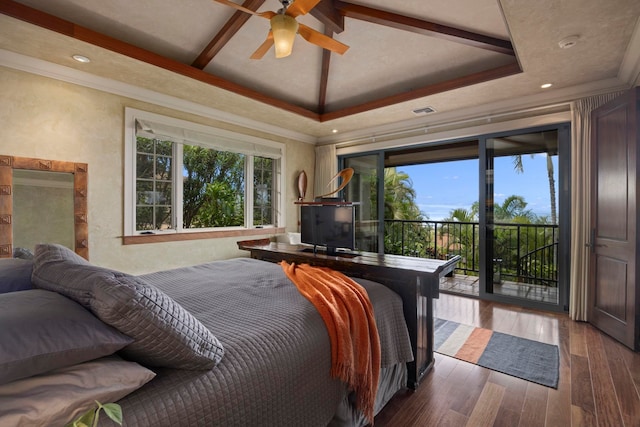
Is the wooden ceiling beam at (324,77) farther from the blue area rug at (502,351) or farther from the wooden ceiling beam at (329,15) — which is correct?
the blue area rug at (502,351)

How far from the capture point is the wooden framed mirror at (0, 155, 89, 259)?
8.43 feet

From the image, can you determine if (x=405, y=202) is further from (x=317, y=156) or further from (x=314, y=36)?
(x=314, y=36)

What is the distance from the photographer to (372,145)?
16.2 ft

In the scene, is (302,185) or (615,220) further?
(302,185)

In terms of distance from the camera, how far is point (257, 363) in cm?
108

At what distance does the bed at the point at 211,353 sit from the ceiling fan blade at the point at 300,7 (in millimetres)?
1768

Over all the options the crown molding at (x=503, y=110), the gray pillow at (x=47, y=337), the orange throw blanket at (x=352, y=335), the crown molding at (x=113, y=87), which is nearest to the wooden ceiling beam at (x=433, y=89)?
the crown molding at (x=503, y=110)

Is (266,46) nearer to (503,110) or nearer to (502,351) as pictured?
(503,110)

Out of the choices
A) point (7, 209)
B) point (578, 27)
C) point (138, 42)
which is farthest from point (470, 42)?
point (7, 209)

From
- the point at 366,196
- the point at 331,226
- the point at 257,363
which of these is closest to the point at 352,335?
the point at 257,363

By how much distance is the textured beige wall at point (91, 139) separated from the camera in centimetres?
264

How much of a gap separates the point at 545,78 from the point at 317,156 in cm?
343

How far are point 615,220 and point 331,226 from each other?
8.51 ft

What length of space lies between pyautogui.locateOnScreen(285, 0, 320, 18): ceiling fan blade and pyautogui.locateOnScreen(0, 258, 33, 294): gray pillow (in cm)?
205
